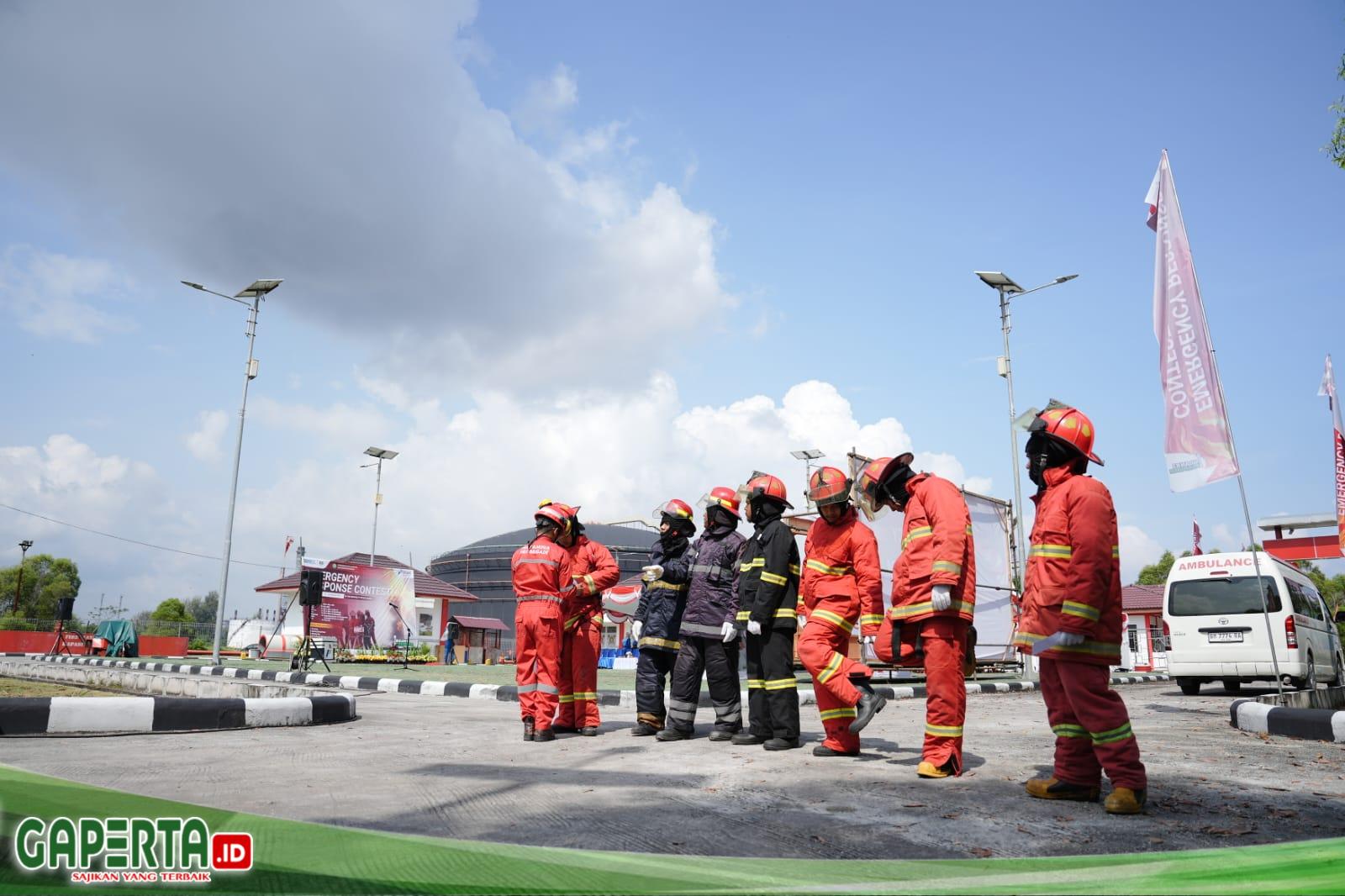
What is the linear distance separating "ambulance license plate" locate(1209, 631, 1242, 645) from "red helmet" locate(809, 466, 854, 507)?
10366 mm

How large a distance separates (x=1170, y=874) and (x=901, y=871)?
697 millimetres

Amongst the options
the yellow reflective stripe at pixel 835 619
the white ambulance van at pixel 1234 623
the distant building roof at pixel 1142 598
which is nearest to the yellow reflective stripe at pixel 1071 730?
the yellow reflective stripe at pixel 835 619

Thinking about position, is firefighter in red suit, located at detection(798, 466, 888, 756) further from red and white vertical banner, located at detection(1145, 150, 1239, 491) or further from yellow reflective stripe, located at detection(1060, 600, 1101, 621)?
red and white vertical banner, located at detection(1145, 150, 1239, 491)

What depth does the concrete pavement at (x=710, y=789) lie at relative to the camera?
3.17 metres

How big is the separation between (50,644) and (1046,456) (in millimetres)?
45980

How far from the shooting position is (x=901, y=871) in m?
2.40

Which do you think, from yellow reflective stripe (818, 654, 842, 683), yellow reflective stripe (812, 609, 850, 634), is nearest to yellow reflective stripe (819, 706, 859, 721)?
yellow reflective stripe (818, 654, 842, 683)

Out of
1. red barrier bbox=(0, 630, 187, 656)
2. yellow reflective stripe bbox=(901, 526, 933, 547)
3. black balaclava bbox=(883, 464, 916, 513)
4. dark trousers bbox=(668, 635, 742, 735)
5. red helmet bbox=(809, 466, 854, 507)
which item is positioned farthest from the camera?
red barrier bbox=(0, 630, 187, 656)

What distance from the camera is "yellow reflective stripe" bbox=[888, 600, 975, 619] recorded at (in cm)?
497

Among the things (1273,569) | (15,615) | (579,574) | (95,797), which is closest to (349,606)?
(579,574)

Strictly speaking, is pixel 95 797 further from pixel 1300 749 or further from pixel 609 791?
pixel 1300 749

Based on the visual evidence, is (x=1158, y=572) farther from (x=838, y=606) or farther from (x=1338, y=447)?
(x=838, y=606)

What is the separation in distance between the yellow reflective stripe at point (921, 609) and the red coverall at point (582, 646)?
315 centimetres

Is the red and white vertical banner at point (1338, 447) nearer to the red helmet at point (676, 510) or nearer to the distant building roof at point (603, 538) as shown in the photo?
the red helmet at point (676, 510)
